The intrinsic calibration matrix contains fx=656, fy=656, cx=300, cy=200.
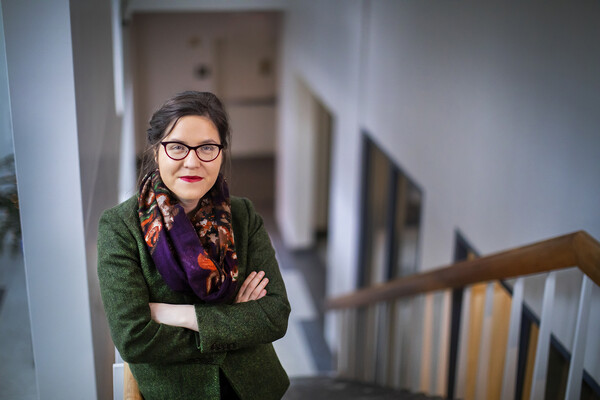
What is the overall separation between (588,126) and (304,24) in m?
6.14

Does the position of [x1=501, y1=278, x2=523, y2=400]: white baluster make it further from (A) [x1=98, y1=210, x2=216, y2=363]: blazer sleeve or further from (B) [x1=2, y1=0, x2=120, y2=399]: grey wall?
(B) [x1=2, y1=0, x2=120, y2=399]: grey wall

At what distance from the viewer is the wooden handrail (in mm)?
2271

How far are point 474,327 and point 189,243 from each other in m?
2.86

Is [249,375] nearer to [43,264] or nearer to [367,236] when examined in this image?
[43,264]

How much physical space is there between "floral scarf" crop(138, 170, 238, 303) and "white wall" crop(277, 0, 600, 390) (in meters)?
1.87

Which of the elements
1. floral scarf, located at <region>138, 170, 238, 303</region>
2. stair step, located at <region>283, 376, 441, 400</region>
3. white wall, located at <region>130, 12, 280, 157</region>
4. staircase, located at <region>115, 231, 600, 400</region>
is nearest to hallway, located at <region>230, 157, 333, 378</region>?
white wall, located at <region>130, 12, 280, 157</region>

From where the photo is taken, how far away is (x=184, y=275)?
1.77m

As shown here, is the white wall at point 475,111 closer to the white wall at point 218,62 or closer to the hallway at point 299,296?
the hallway at point 299,296

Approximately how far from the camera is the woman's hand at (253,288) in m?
1.91

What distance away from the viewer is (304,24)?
8.68m

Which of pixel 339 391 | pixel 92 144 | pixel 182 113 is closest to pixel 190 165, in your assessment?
pixel 182 113

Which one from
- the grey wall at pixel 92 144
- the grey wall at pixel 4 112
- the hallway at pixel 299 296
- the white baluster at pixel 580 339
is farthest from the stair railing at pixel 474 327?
the grey wall at pixel 4 112

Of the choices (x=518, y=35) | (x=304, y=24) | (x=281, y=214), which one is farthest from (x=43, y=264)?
(x=281, y=214)

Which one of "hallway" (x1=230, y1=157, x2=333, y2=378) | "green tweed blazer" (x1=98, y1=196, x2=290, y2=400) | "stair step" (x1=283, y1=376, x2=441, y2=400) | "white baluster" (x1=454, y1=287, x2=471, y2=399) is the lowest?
"hallway" (x1=230, y1=157, x2=333, y2=378)
